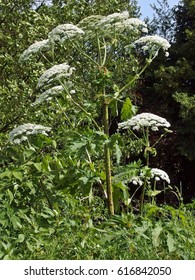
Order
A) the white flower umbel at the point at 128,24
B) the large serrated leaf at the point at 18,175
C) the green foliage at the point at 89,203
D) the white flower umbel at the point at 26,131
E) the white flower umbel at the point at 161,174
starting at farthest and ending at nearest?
1. the white flower umbel at the point at 128,24
2. the white flower umbel at the point at 161,174
3. the white flower umbel at the point at 26,131
4. the large serrated leaf at the point at 18,175
5. the green foliage at the point at 89,203

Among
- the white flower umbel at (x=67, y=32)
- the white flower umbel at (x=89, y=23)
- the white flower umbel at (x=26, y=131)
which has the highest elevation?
the white flower umbel at (x=89, y=23)

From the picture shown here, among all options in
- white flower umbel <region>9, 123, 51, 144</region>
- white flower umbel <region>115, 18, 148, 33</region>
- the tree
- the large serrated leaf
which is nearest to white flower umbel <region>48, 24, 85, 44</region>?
white flower umbel <region>115, 18, 148, 33</region>

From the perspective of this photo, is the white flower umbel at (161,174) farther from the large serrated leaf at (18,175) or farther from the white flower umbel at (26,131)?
the large serrated leaf at (18,175)

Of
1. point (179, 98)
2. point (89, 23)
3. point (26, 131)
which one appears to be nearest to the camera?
point (26, 131)

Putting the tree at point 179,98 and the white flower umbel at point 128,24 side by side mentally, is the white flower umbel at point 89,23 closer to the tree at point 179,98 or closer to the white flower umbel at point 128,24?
the white flower umbel at point 128,24

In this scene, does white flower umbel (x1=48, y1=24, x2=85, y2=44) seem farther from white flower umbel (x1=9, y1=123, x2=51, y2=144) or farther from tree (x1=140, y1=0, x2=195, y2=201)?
tree (x1=140, y1=0, x2=195, y2=201)

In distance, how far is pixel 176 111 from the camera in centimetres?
1285

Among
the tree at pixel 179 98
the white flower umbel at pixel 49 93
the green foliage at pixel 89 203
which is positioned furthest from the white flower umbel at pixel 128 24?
the tree at pixel 179 98

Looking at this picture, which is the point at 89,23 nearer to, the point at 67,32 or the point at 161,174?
the point at 67,32

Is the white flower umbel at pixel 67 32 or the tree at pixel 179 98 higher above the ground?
the white flower umbel at pixel 67 32

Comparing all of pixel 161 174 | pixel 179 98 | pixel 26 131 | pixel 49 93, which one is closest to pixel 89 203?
pixel 161 174

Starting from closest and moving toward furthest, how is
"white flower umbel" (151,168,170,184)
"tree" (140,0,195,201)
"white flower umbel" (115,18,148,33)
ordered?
"white flower umbel" (151,168,170,184) → "white flower umbel" (115,18,148,33) → "tree" (140,0,195,201)

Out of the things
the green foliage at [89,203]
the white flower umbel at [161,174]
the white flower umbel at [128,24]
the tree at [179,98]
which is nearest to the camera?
the green foliage at [89,203]

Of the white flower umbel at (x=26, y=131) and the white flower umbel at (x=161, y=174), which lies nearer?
the white flower umbel at (x=26, y=131)
